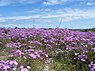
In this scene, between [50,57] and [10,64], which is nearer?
[10,64]

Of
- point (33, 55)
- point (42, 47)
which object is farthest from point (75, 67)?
point (42, 47)

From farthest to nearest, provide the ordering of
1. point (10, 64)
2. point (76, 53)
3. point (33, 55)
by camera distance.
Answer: point (76, 53), point (33, 55), point (10, 64)

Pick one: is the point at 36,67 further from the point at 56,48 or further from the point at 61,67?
the point at 56,48

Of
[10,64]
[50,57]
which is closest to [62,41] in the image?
[50,57]

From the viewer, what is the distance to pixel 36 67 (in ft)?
25.8

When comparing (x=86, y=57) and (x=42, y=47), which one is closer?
(x=86, y=57)

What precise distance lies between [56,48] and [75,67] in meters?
2.99

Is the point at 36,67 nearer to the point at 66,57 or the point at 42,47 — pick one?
the point at 66,57

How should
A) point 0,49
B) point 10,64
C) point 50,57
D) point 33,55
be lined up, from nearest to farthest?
point 10,64
point 33,55
point 50,57
point 0,49

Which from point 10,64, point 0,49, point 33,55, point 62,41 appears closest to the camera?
point 10,64

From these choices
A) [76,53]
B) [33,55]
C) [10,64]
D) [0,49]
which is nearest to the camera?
[10,64]

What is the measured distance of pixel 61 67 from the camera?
8961mm

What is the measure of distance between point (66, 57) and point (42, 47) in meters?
1.92

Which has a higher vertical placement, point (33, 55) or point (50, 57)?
point (33, 55)
